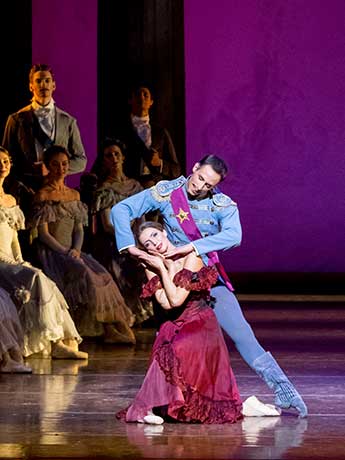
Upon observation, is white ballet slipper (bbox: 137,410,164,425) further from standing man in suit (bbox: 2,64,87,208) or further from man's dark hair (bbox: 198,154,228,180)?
standing man in suit (bbox: 2,64,87,208)

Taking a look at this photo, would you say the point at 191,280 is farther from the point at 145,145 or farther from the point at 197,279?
the point at 145,145

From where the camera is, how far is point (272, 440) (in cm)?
658

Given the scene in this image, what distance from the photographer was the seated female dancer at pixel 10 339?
29.0 ft

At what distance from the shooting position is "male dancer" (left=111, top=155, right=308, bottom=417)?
23.5 ft

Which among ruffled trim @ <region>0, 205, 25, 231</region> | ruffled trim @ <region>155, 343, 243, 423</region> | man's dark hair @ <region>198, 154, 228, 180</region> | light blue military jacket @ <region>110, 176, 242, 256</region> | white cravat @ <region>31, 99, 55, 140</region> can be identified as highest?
man's dark hair @ <region>198, 154, 228, 180</region>

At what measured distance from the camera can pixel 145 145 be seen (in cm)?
1195

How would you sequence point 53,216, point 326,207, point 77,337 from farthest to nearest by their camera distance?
1. point 326,207
2. point 53,216
3. point 77,337

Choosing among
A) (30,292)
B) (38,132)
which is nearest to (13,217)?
(30,292)

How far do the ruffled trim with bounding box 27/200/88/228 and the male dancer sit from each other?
3.14 meters

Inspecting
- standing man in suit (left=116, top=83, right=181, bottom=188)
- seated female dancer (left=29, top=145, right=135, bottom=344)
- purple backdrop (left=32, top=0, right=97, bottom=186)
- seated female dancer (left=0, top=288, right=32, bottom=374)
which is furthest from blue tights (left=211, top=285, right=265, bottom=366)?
purple backdrop (left=32, top=0, right=97, bottom=186)

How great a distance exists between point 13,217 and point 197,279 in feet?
8.68

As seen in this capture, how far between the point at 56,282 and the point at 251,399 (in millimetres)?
3422

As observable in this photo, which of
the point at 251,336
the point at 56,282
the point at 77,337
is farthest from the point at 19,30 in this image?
the point at 251,336

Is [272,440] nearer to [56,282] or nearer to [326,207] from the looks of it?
[56,282]
